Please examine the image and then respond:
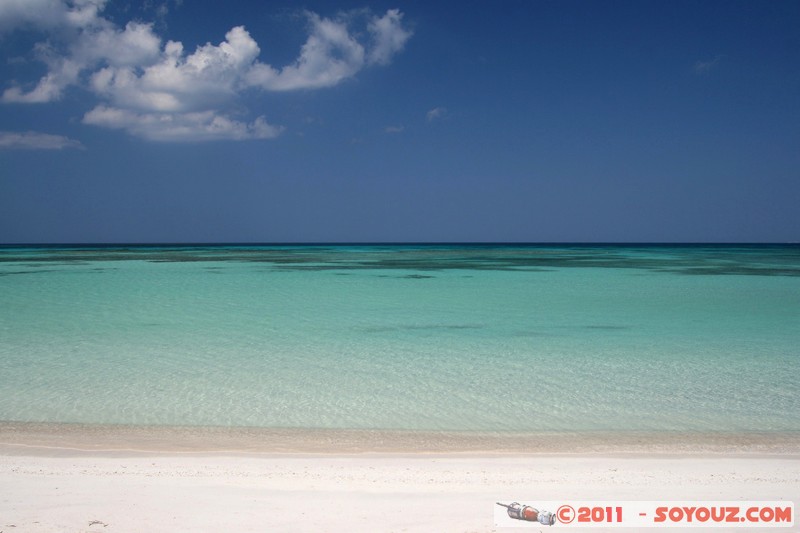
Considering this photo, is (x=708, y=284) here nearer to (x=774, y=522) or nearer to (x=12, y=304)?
(x=774, y=522)

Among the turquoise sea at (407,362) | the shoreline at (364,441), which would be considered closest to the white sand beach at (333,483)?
the shoreline at (364,441)

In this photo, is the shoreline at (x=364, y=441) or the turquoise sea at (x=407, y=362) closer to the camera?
the shoreline at (x=364, y=441)

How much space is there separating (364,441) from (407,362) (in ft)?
9.83

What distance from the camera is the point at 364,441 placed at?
5.18 m

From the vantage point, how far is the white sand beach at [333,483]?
3311 millimetres

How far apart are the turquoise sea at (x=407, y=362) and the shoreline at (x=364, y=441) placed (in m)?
0.19

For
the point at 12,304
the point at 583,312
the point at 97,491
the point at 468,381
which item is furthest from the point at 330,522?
the point at 12,304

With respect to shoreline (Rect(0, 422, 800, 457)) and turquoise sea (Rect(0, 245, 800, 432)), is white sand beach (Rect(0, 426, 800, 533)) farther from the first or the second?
turquoise sea (Rect(0, 245, 800, 432))

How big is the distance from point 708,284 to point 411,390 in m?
18.0

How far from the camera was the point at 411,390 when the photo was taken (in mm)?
6738

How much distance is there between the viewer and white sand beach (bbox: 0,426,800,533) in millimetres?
3311

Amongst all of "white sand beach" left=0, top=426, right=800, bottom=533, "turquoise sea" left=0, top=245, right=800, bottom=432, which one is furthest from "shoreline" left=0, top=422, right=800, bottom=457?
"turquoise sea" left=0, top=245, right=800, bottom=432

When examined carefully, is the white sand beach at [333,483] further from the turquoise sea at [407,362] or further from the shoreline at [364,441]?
the turquoise sea at [407,362]

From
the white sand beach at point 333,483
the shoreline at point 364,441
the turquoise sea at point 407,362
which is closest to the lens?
the white sand beach at point 333,483
